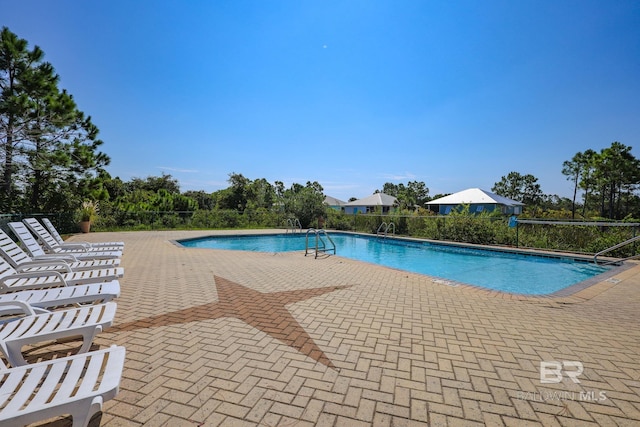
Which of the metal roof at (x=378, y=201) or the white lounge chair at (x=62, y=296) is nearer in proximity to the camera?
the white lounge chair at (x=62, y=296)

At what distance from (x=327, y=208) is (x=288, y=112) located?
7243mm

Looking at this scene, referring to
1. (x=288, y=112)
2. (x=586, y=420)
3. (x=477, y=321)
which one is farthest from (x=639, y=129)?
(x=586, y=420)

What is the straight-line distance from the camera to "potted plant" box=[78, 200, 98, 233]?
14.3 meters

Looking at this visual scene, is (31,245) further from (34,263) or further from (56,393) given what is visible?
(56,393)

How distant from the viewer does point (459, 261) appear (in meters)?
10.5

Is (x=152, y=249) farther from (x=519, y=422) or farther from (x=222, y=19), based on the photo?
(x=519, y=422)

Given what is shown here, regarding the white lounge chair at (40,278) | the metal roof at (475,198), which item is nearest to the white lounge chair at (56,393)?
the white lounge chair at (40,278)

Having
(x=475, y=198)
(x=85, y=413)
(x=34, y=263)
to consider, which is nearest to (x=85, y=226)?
(x=34, y=263)

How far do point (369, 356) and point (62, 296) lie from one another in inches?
Answer: 122

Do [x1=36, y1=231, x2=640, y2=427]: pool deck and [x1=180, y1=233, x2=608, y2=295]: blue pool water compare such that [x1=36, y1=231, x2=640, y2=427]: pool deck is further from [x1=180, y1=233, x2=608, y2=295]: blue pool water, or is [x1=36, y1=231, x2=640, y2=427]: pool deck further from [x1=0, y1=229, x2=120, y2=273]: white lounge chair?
[x1=180, y1=233, x2=608, y2=295]: blue pool water

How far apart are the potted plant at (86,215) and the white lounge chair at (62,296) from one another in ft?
47.6

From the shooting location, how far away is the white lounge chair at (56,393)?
3.94ft

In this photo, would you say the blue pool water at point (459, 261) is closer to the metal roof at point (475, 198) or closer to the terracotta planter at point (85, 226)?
the terracotta planter at point (85, 226)

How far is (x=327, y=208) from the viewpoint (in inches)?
802
